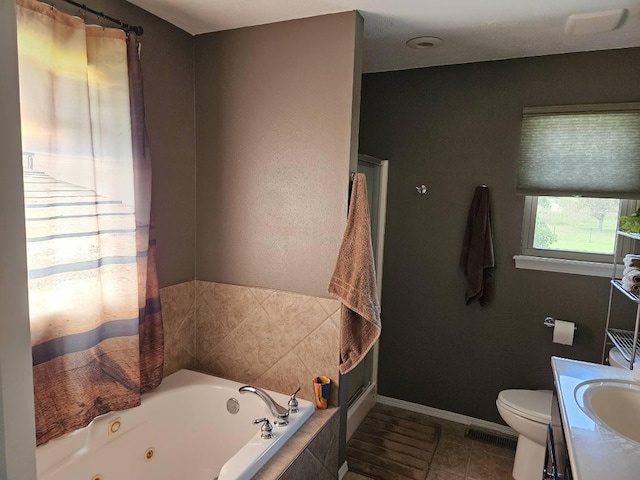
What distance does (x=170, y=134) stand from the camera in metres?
2.22

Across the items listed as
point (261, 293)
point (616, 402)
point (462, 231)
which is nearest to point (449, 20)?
point (462, 231)

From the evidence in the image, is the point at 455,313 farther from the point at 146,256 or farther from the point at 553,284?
the point at 146,256

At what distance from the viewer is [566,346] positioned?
101 inches

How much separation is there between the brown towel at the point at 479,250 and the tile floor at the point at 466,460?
90cm

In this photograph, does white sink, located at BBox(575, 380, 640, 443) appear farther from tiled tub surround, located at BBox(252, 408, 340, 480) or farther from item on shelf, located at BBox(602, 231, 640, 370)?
tiled tub surround, located at BBox(252, 408, 340, 480)

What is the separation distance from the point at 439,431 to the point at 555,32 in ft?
8.09

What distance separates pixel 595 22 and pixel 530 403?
1964mm

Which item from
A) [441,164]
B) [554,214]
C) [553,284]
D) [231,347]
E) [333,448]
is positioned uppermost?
[441,164]

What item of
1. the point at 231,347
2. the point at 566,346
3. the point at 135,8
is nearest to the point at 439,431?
the point at 566,346

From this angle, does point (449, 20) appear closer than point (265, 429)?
No

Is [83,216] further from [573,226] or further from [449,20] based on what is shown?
[573,226]

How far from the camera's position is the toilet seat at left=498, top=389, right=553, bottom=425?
2199 mm

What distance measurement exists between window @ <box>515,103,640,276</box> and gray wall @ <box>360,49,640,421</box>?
9 centimetres

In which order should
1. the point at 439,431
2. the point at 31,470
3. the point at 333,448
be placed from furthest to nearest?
the point at 439,431
the point at 333,448
the point at 31,470
